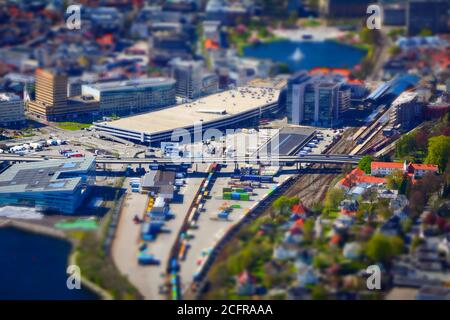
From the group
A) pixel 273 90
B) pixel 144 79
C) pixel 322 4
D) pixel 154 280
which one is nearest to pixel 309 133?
pixel 273 90

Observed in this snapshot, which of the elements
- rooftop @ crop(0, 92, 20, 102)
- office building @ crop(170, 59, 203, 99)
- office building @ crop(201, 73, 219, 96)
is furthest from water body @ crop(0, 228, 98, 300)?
office building @ crop(201, 73, 219, 96)

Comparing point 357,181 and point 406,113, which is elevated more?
point 406,113

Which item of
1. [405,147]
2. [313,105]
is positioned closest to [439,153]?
[405,147]

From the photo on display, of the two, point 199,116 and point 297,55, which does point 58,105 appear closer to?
point 199,116

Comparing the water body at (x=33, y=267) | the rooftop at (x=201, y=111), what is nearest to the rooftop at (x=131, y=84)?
the rooftop at (x=201, y=111)

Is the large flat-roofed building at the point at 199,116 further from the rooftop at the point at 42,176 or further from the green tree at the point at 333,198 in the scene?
the green tree at the point at 333,198

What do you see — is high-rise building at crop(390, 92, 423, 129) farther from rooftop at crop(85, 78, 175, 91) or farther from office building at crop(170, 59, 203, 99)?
rooftop at crop(85, 78, 175, 91)
